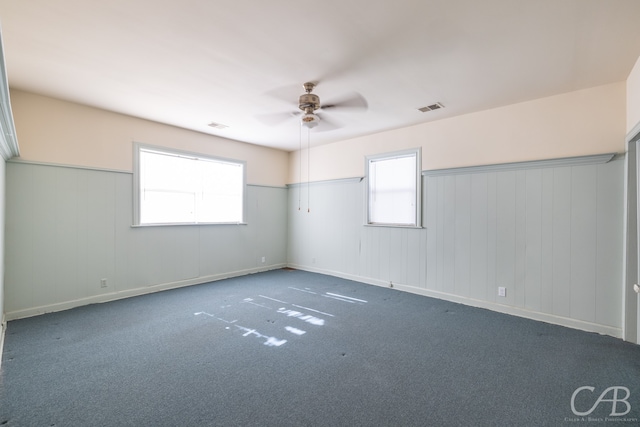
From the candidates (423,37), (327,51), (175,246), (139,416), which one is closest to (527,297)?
(423,37)

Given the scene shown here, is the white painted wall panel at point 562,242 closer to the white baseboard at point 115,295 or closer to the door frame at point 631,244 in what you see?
the door frame at point 631,244

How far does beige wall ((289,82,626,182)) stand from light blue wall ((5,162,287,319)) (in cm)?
382

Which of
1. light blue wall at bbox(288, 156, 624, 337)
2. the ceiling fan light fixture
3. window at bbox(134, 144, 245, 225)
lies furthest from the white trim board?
window at bbox(134, 144, 245, 225)

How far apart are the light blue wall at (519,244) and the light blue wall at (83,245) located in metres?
3.23

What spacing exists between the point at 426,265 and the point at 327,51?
336cm

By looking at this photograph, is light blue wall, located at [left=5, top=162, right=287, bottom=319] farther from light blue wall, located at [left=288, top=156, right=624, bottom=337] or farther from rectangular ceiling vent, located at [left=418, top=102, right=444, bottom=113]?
rectangular ceiling vent, located at [left=418, top=102, right=444, bottom=113]

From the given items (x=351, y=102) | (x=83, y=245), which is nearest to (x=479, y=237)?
(x=351, y=102)

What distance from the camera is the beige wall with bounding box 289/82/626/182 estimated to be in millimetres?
3133

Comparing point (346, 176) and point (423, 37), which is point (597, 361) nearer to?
point (423, 37)

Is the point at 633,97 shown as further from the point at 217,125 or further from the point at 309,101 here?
the point at 217,125

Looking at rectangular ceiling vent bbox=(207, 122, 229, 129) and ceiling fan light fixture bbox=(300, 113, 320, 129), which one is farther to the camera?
rectangular ceiling vent bbox=(207, 122, 229, 129)

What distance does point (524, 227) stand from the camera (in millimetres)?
3607

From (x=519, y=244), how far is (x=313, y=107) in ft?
10.1

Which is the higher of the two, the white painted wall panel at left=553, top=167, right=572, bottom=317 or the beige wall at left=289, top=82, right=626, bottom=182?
the beige wall at left=289, top=82, right=626, bottom=182
